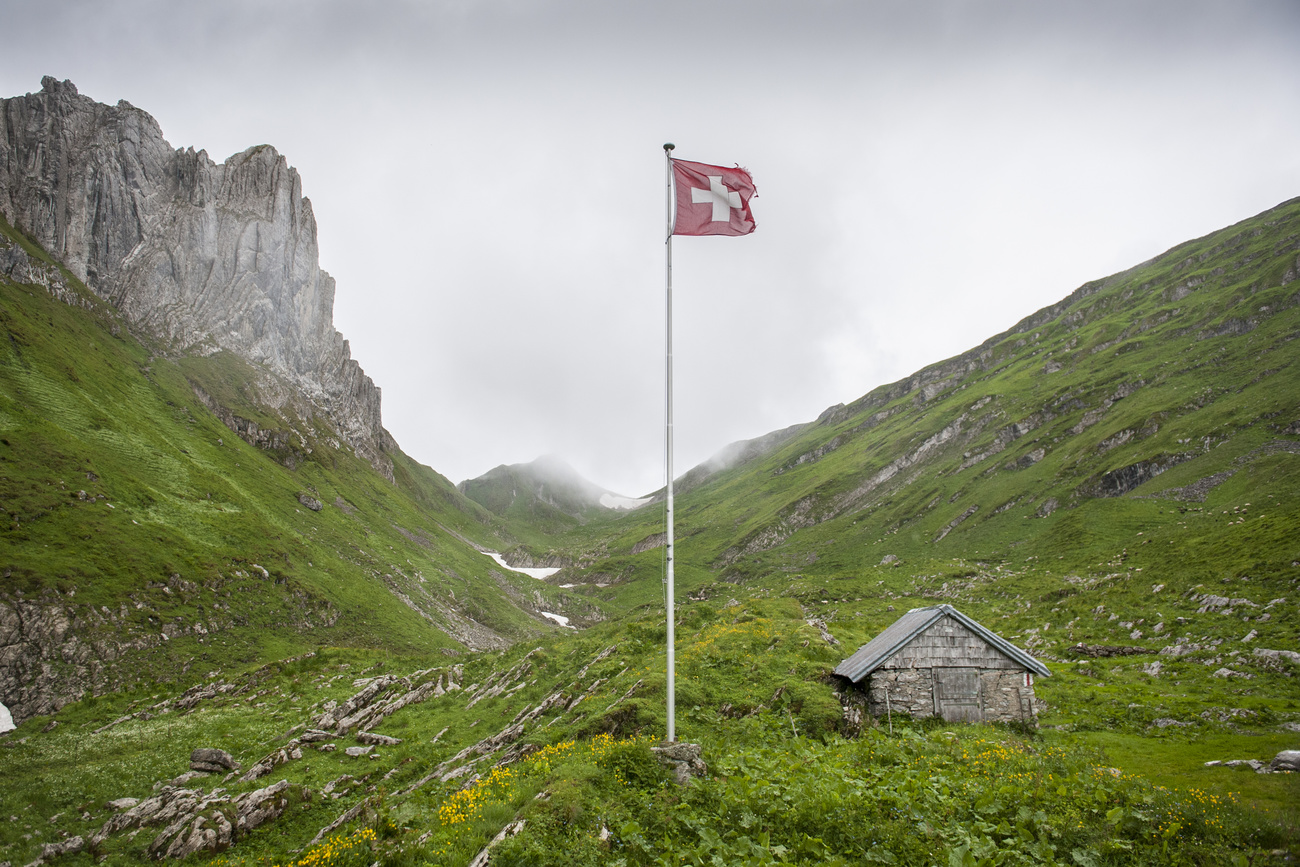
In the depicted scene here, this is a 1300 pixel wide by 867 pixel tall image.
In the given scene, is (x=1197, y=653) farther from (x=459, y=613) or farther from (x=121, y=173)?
(x=121, y=173)

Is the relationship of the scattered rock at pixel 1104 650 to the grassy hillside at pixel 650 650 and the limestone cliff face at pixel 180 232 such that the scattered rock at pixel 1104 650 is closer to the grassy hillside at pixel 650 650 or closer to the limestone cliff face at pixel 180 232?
the grassy hillside at pixel 650 650

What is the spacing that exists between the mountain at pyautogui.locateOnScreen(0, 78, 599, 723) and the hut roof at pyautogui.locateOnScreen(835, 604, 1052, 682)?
55.2 meters

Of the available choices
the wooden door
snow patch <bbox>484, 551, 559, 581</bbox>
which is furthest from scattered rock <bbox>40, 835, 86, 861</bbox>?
snow patch <bbox>484, 551, 559, 581</bbox>

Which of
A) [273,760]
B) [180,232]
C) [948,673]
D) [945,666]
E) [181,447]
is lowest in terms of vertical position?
[273,760]

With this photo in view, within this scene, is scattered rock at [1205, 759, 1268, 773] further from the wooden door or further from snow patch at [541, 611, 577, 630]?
snow patch at [541, 611, 577, 630]

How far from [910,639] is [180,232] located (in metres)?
178

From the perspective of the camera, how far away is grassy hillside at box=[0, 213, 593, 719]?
4450cm

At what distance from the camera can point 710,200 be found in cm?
1916

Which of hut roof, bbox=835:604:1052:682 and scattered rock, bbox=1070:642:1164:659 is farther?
scattered rock, bbox=1070:642:1164:659

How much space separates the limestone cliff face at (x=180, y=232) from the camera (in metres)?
113

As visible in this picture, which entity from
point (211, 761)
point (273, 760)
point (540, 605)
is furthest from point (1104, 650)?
point (540, 605)

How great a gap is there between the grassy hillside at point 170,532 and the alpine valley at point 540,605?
1.55ft

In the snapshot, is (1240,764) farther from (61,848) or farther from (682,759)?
(61,848)

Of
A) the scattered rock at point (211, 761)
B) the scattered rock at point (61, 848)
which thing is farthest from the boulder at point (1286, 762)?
the scattered rock at point (211, 761)
